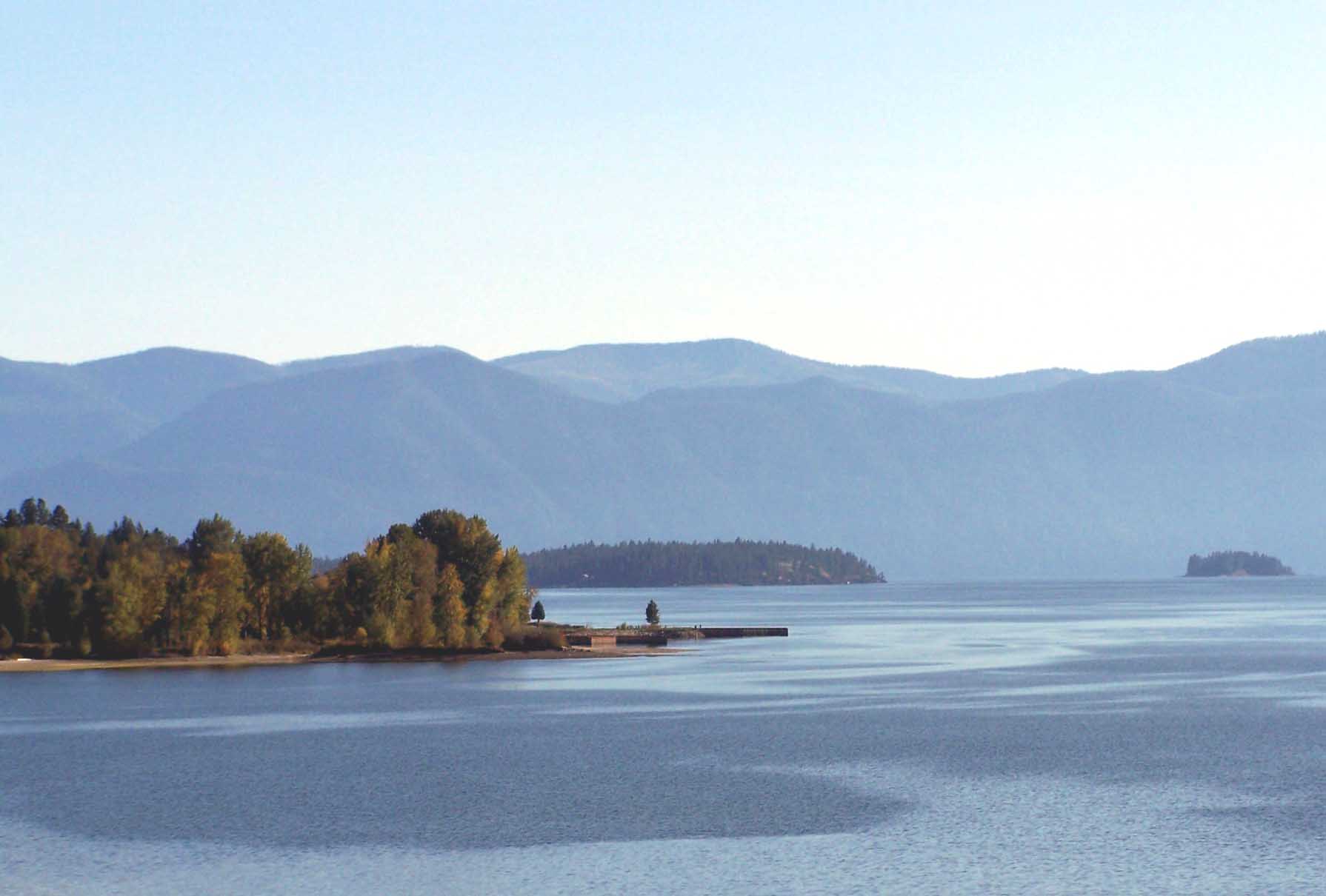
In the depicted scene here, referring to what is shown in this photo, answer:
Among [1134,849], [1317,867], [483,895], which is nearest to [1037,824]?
[1134,849]

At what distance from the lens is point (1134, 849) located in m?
65.2

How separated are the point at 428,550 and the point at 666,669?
1087 inches

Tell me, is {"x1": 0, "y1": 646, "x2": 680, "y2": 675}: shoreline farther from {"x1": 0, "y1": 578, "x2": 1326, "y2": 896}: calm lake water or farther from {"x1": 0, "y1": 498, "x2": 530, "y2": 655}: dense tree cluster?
{"x1": 0, "y1": 578, "x2": 1326, "y2": 896}: calm lake water

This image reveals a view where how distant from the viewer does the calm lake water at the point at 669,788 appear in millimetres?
61750

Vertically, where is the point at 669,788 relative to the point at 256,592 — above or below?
below

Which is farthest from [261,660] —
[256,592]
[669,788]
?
[669,788]

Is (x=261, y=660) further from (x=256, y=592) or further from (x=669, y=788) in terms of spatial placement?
(x=669, y=788)

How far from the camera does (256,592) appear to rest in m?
184

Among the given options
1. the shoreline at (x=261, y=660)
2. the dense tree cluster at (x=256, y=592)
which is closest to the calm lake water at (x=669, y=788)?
the shoreline at (x=261, y=660)

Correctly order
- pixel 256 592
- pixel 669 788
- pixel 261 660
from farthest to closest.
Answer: pixel 256 592, pixel 261 660, pixel 669 788

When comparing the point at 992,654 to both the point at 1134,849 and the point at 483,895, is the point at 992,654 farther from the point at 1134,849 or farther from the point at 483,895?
the point at 483,895

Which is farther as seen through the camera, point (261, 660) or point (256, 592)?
point (256, 592)

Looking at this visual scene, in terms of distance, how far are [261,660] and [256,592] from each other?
10816mm

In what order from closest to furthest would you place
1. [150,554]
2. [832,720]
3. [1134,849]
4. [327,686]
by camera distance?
[1134,849], [832,720], [327,686], [150,554]
